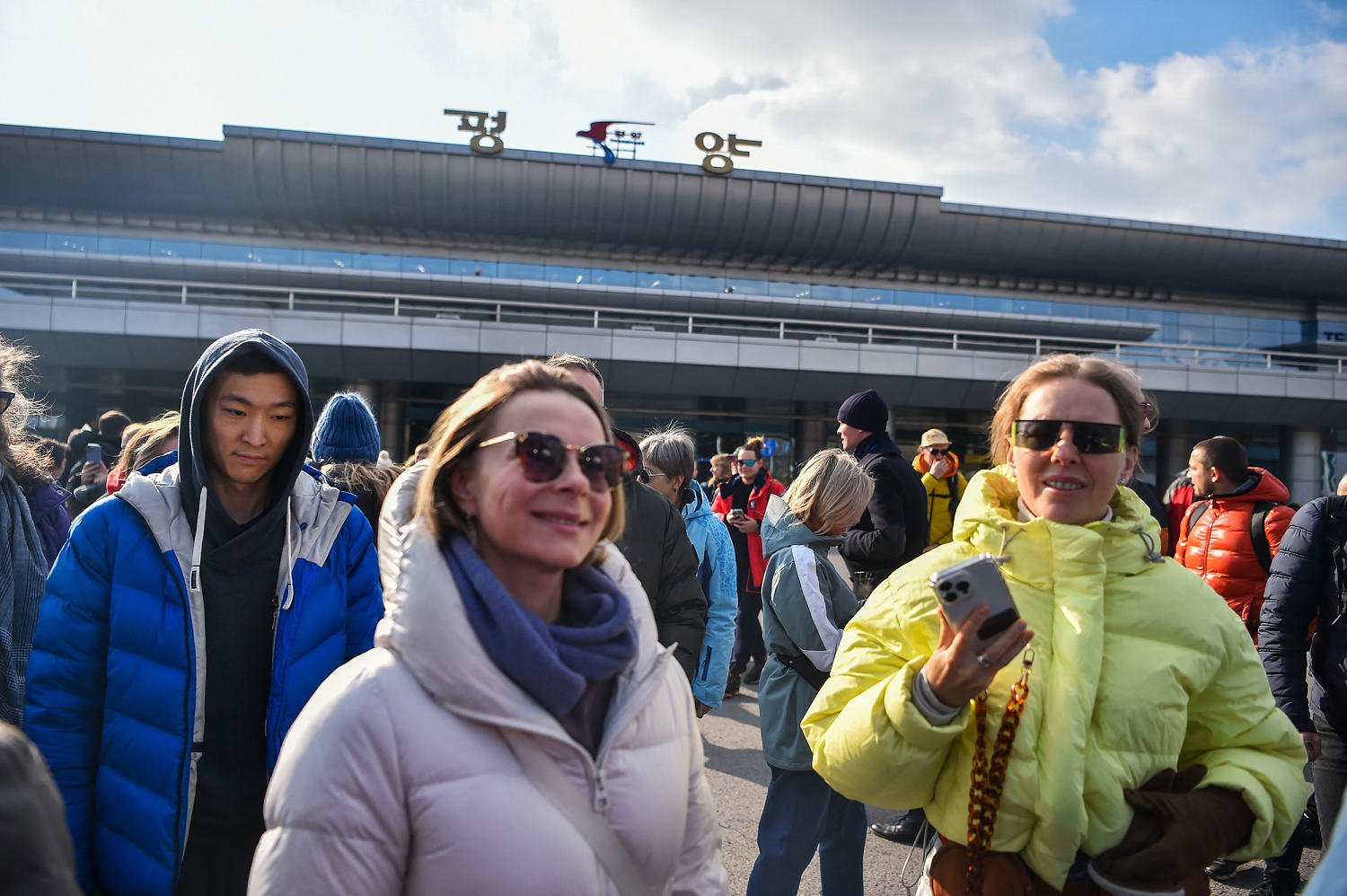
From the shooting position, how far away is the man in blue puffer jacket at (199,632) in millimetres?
2066

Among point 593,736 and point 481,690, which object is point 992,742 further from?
point 481,690

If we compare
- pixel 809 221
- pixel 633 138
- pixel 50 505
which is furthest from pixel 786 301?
pixel 50 505

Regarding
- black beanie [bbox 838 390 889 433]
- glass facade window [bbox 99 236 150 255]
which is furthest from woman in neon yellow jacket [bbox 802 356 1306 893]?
glass facade window [bbox 99 236 150 255]

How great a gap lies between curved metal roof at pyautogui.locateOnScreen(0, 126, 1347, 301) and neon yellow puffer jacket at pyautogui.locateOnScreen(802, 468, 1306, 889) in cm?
2290

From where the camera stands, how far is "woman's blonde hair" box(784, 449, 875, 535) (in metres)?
3.47

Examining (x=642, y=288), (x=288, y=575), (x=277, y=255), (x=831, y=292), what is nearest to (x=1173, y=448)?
(x=831, y=292)

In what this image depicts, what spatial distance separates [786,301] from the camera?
23922mm

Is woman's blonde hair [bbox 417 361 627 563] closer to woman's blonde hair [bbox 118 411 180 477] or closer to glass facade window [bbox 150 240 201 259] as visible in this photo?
woman's blonde hair [bbox 118 411 180 477]

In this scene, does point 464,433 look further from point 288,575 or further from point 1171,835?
point 1171,835

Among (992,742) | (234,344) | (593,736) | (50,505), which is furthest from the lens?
(50,505)

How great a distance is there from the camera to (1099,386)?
2176 millimetres

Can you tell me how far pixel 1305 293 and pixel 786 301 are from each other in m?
18.3

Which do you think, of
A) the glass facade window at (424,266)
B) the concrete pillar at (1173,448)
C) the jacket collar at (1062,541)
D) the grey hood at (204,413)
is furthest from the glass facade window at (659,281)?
the jacket collar at (1062,541)

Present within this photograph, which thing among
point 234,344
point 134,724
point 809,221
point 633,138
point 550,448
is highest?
point 633,138
